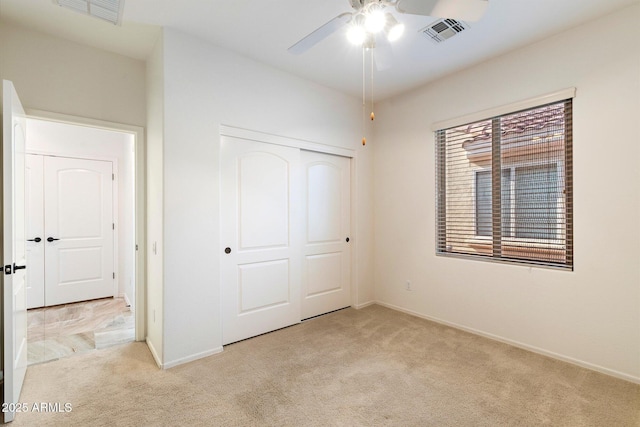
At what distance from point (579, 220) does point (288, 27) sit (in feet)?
9.28

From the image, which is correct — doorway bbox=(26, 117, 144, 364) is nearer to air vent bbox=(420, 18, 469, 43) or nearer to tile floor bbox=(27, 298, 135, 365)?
tile floor bbox=(27, 298, 135, 365)

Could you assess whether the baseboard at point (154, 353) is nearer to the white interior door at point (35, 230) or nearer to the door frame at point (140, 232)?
the door frame at point (140, 232)

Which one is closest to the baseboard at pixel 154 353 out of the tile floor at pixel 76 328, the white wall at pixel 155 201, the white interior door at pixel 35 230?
the white wall at pixel 155 201

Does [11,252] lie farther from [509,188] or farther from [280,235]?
[509,188]

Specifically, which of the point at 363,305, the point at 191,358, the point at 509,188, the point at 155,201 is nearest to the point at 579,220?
the point at 509,188

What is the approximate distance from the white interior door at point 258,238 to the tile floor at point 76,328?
3.93ft

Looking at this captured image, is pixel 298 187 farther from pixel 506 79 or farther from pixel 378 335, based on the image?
pixel 506 79

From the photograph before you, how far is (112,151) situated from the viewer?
4500 millimetres

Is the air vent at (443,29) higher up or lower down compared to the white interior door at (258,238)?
higher up

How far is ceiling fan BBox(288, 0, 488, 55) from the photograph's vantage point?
1.43m

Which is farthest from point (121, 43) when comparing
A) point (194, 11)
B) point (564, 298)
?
point (564, 298)

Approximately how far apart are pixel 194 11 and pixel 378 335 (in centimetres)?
325

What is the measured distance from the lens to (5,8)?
2.16m

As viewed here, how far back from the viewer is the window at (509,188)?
8.35 feet
